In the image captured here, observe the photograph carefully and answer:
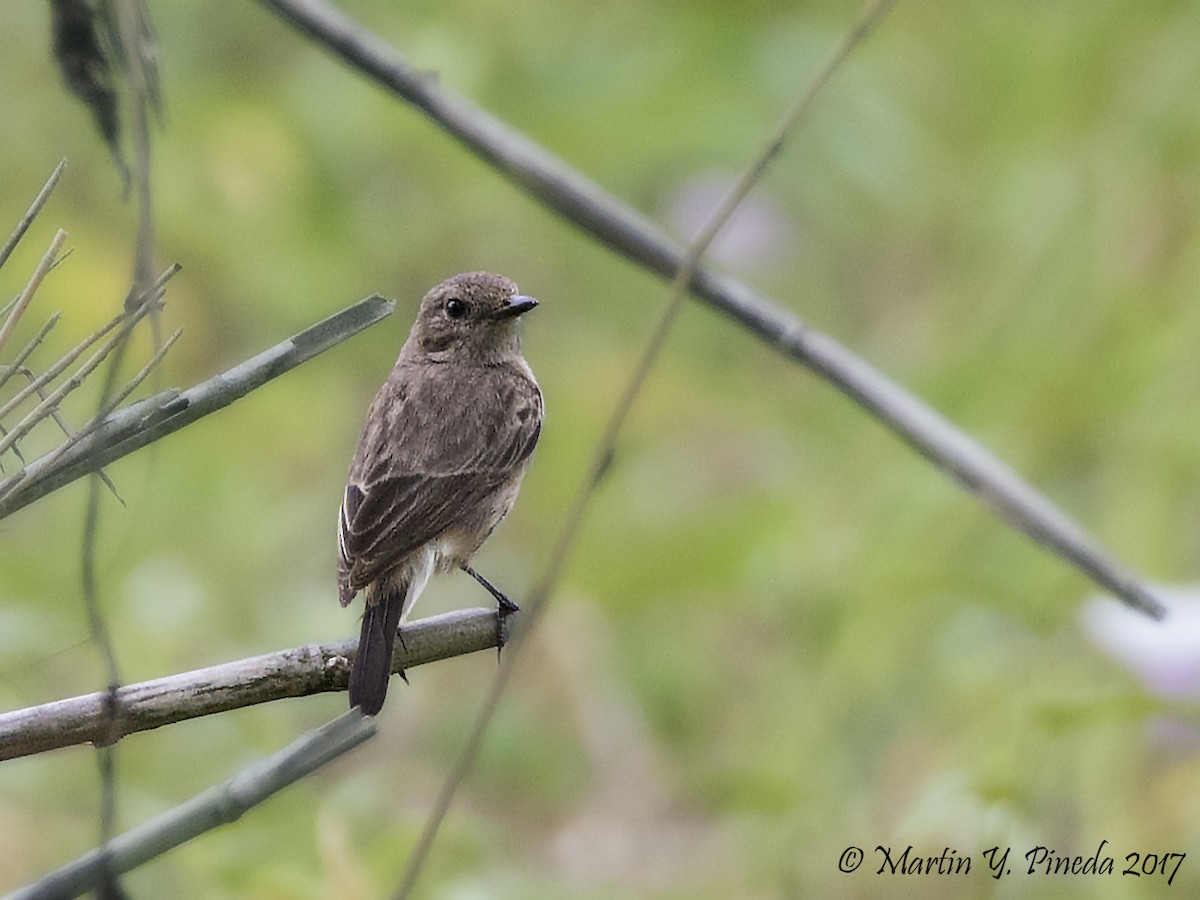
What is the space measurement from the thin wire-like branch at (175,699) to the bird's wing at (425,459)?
774mm

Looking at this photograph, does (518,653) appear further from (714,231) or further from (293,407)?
(293,407)

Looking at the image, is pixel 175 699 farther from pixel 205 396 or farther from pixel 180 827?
pixel 205 396

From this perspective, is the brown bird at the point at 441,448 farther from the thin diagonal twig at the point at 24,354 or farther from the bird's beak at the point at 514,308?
the thin diagonal twig at the point at 24,354

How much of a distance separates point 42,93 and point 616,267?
5.71 ft

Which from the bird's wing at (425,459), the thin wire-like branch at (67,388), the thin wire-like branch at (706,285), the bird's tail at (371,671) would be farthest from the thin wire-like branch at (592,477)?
the bird's wing at (425,459)

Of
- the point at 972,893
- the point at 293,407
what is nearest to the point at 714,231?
the point at 972,893

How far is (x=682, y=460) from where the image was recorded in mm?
4496

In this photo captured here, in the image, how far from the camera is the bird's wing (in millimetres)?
2051

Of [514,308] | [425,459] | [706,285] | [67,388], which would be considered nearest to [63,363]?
[67,388]

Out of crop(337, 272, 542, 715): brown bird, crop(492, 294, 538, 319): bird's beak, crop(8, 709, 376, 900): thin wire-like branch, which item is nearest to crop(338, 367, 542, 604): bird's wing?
crop(337, 272, 542, 715): brown bird

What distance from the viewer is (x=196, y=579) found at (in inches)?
129

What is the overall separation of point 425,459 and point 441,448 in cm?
6

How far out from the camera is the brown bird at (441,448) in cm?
205

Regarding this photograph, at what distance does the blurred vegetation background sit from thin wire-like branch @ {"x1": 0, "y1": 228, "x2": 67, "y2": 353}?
0.99 metres
